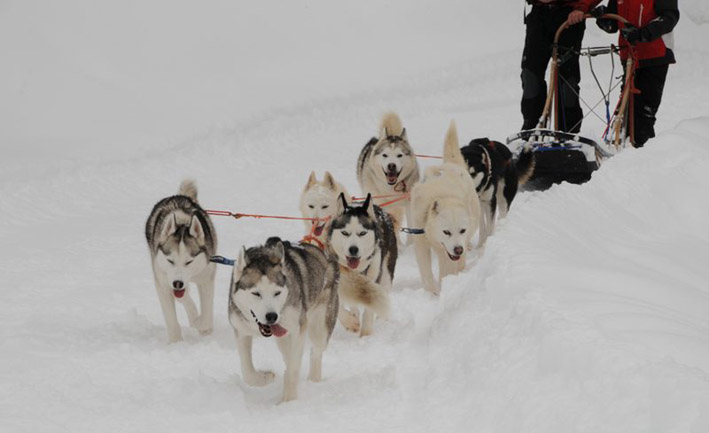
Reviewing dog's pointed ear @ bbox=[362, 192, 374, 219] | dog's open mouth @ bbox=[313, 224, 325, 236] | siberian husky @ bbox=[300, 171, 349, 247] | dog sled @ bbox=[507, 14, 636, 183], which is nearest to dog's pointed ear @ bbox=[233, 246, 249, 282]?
dog's pointed ear @ bbox=[362, 192, 374, 219]

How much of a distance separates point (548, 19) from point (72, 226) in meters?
3.52

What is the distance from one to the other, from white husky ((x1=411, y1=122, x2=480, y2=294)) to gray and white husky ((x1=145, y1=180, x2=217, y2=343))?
3.58ft

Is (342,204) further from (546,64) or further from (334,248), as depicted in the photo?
(546,64)

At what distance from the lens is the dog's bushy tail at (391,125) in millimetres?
5000

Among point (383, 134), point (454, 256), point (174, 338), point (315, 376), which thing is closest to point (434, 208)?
point (454, 256)

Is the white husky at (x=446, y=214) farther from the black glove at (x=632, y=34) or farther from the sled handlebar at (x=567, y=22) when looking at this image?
the black glove at (x=632, y=34)

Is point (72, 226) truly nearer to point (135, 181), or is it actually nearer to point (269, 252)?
point (135, 181)

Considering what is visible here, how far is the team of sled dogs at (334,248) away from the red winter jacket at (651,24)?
99cm

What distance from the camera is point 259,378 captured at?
2.98m

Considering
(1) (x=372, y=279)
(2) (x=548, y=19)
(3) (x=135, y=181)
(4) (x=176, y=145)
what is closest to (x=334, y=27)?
(4) (x=176, y=145)

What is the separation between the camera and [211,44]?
12.0 m

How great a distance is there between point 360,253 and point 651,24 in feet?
7.87

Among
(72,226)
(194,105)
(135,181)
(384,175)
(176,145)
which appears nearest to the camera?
(384,175)

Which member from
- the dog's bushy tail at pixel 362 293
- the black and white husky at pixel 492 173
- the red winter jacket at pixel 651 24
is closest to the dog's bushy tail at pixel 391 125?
the black and white husky at pixel 492 173
